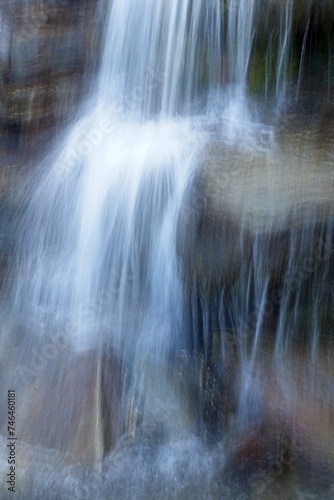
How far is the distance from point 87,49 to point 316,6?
10.2 ft

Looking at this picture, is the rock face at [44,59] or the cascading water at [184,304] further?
the rock face at [44,59]

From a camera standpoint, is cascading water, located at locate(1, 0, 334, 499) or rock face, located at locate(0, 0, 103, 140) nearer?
cascading water, located at locate(1, 0, 334, 499)

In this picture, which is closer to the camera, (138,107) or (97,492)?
(97,492)

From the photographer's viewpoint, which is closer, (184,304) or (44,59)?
(184,304)

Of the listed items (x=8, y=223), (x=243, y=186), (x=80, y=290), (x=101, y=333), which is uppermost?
(x=243, y=186)

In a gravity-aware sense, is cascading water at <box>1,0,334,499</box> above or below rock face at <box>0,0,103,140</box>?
below

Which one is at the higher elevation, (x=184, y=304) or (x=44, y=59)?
(x=44, y=59)

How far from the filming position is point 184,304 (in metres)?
4.71

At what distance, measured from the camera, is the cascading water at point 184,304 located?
4.16m

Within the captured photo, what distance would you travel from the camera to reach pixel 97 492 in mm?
3945

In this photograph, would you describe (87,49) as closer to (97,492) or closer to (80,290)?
(80,290)

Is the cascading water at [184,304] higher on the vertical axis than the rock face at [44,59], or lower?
lower

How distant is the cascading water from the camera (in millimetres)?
4156

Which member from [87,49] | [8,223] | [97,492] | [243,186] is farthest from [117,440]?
[87,49]
